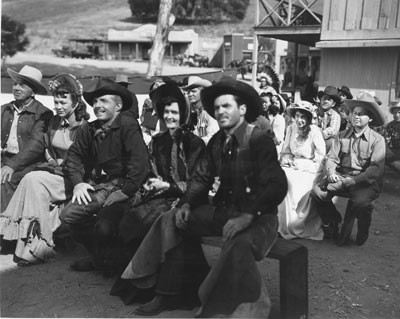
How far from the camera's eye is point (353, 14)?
10.7 meters

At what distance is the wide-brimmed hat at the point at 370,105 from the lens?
5082 mm

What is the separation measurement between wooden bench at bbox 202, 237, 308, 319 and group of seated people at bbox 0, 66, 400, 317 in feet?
0.42

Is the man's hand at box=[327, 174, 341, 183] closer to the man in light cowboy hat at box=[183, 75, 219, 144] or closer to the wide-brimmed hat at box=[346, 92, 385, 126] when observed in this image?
the wide-brimmed hat at box=[346, 92, 385, 126]

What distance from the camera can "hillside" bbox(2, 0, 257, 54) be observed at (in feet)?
172

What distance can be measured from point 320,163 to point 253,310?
2.92 meters

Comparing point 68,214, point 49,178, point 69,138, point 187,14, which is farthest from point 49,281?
point 187,14

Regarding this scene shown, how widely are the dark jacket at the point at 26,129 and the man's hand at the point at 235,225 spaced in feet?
8.44

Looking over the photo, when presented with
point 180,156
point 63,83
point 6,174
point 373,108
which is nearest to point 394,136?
point 373,108

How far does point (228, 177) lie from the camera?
346 cm

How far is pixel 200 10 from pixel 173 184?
2061 inches

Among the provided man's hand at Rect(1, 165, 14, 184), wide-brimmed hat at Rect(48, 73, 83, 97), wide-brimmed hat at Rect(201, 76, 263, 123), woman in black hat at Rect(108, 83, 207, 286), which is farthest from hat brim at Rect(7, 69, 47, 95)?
wide-brimmed hat at Rect(201, 76, 263, 123)

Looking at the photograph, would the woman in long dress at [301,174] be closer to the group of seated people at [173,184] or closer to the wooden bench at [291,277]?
the group of seated people at [173,184]

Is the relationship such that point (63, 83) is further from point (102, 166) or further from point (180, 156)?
Answer: point (180, 156)

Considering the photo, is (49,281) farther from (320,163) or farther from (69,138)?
(320,163)
